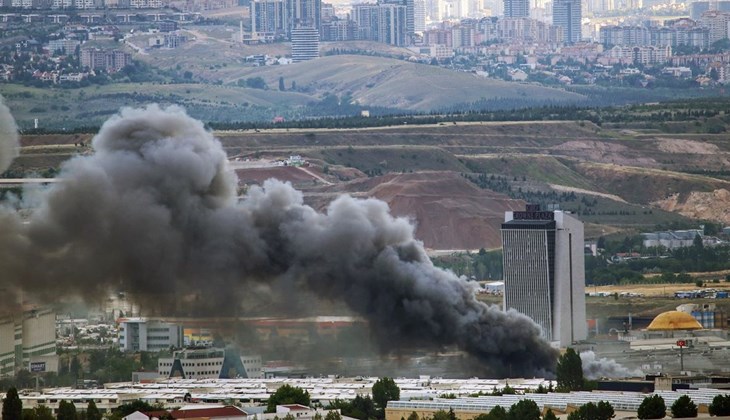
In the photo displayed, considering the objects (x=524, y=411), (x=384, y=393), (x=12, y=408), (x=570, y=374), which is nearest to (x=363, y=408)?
(x=384, y=393)

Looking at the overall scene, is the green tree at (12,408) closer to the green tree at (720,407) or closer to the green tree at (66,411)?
the green tree at (66,411)

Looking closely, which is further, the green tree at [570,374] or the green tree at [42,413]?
the green tree at [570,374]

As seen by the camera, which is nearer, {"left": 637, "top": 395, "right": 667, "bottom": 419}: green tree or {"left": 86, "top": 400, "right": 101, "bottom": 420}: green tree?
{"left": 637, "top": 395, "right": 667, "bottom": 419}: green tree

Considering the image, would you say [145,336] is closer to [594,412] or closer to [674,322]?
[674,322]

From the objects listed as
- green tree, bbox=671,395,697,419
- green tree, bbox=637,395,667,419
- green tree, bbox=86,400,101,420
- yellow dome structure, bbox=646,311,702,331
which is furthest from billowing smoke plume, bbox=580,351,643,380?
green tree, bbox=86,400,101,420

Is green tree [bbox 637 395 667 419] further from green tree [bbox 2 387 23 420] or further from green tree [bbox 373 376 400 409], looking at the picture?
green tree [bbox 2 387 23 420]

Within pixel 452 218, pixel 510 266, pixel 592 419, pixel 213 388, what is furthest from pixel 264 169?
pixel 592 419

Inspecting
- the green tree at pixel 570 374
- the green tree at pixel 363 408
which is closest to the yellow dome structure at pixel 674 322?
the green tree at pixel 570 374
